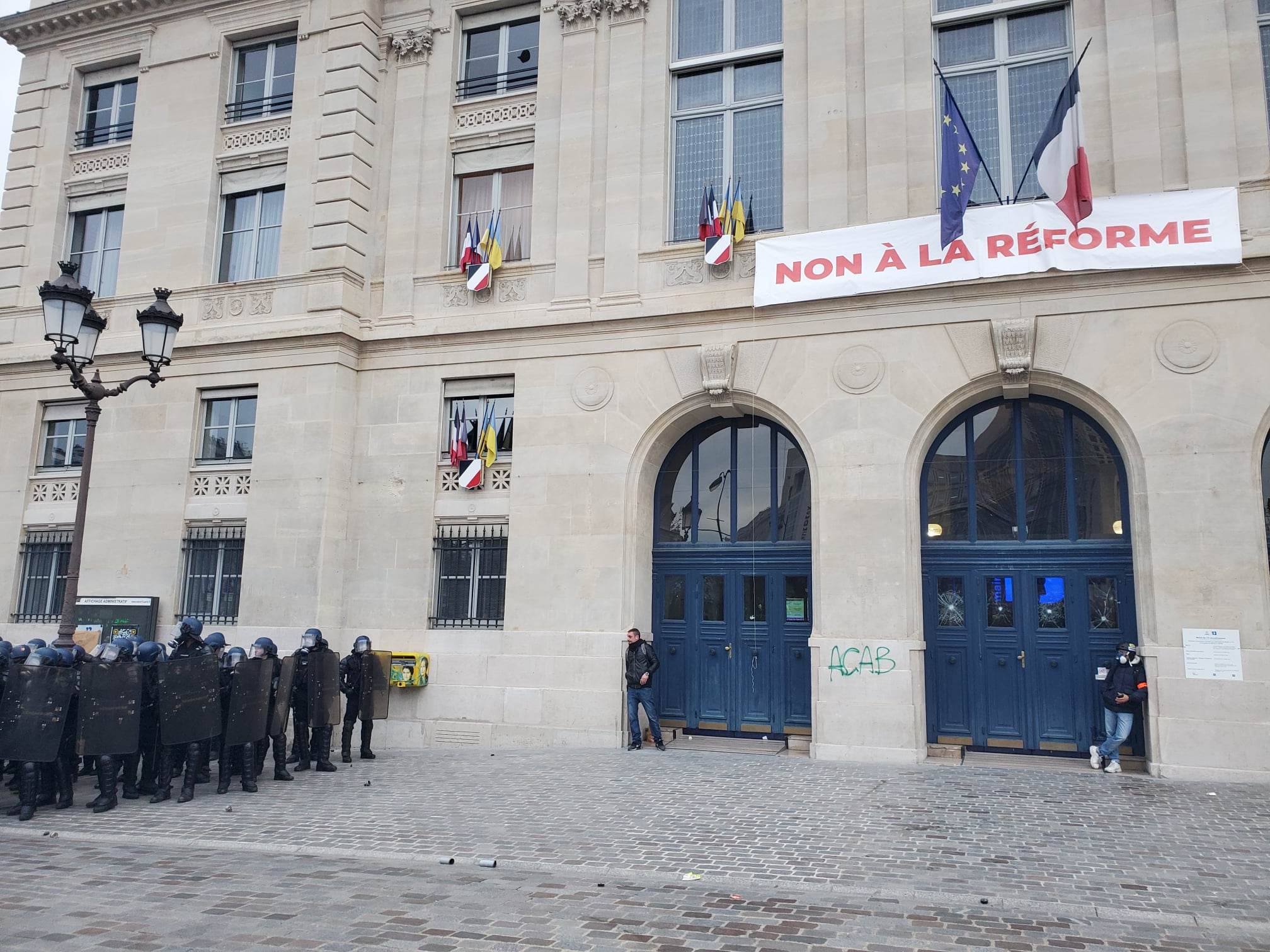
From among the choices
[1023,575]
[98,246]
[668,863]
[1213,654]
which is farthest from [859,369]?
[98,246]

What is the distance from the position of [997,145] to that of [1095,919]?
455 inches

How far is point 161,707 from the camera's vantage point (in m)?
10.5

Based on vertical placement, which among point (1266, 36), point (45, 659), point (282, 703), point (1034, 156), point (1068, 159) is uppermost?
point (1266, 36)

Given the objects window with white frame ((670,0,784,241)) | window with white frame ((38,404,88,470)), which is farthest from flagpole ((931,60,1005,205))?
window with white frame ((38,404,88,470))

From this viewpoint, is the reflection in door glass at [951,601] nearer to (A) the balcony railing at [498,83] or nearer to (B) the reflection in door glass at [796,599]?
(B) the reflection in door glass at [796,599]

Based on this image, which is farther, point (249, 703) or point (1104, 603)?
point (1104, 603)

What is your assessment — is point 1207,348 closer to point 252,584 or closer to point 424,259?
point 424,259

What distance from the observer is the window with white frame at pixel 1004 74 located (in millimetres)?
14414

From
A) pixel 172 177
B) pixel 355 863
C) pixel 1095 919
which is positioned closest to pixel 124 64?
pixel 172 177

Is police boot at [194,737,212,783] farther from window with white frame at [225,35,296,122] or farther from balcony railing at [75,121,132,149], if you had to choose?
balcony railing at [75,121,132,149]

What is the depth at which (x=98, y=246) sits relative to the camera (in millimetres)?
19453

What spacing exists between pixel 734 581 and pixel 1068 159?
7.72 m

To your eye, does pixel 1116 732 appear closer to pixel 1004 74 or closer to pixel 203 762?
pixel 1004 74

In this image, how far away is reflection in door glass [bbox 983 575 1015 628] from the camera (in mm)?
13977
